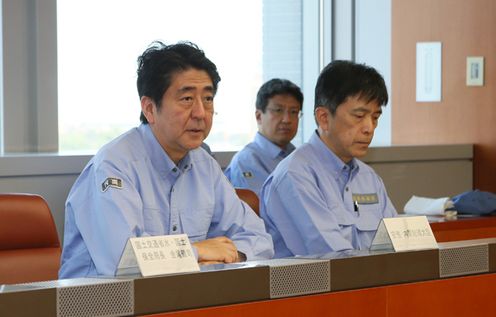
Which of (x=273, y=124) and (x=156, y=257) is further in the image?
(x=273, y=124)

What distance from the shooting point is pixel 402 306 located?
2066mm

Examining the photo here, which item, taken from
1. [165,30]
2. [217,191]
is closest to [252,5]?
[165,30]

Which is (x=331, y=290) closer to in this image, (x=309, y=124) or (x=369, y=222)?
(x=369, y=222)

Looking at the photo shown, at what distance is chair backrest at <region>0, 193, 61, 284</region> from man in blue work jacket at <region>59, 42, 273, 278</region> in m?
0.16

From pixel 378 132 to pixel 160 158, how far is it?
355 centimetres

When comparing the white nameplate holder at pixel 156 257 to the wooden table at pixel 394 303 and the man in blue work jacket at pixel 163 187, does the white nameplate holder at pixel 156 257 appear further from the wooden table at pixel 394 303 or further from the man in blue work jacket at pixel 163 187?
the man in blue work jacket at pixel 163 187

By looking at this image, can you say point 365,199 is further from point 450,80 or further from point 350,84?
point 450,80

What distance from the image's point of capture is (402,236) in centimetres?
220

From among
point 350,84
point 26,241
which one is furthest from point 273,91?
point 26,241

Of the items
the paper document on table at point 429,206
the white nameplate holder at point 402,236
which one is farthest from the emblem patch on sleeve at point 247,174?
the white nameplate holder at point 402,236

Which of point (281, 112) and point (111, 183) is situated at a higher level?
point (281, 112)

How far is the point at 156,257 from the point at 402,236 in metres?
0.71

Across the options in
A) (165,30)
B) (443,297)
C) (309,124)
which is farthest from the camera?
(309,124)

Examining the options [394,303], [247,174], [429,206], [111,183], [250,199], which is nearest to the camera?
[394,303]
